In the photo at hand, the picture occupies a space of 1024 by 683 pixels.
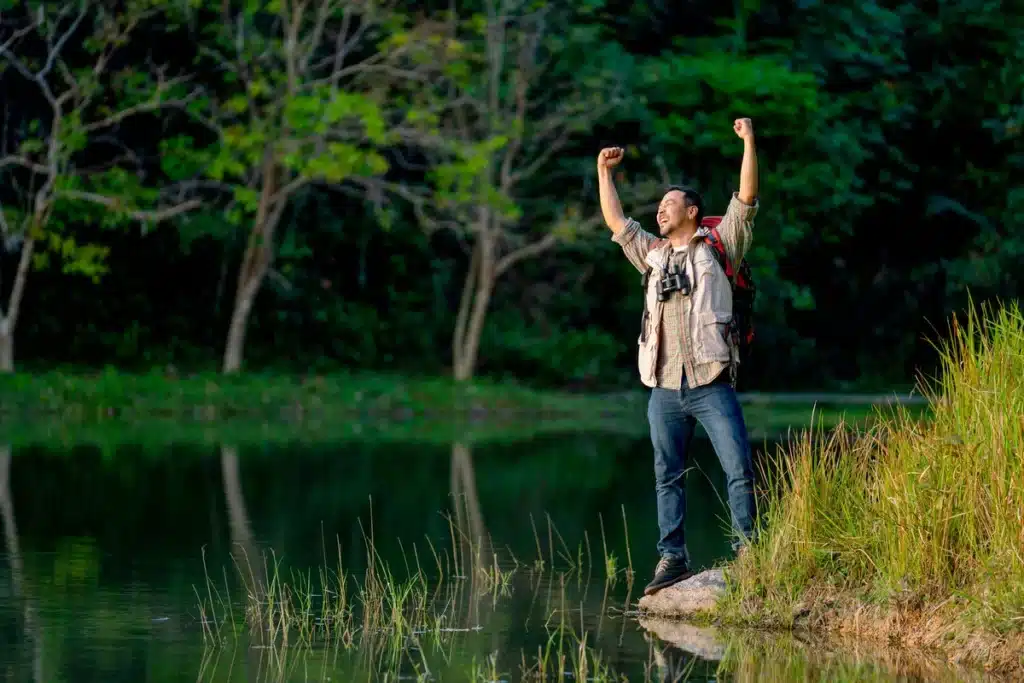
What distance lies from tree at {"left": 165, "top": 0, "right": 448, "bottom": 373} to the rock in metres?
24.1

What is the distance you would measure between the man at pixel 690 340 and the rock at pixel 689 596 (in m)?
0.24

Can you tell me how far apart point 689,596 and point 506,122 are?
27928 mm

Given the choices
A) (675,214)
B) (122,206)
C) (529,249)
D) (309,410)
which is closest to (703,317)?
(675,214)

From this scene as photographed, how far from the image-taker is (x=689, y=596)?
10.8 m

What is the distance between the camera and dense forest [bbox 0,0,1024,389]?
36031mm

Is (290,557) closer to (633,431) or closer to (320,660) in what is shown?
(320,660)

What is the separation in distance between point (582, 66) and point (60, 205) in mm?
10003

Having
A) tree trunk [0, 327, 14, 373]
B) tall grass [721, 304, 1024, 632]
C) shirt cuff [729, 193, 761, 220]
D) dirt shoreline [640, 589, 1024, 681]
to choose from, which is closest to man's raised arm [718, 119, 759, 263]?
shirt cuff [729, 193, 761, 220]

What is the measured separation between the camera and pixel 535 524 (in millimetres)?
16016

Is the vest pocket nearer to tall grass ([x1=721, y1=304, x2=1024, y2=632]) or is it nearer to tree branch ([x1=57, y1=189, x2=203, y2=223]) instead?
tall grass ([x1=721, y1=304, x2=1024, y2=632])

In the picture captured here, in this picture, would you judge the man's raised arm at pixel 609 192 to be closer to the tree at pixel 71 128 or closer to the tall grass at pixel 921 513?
the tall grass at pixel 921 513

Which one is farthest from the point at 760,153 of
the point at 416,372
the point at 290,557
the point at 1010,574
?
the point at 1010,574

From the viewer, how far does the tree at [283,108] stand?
3503cm

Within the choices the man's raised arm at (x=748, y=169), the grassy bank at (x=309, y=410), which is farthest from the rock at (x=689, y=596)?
the grassy bank at (x=309, y=410)
